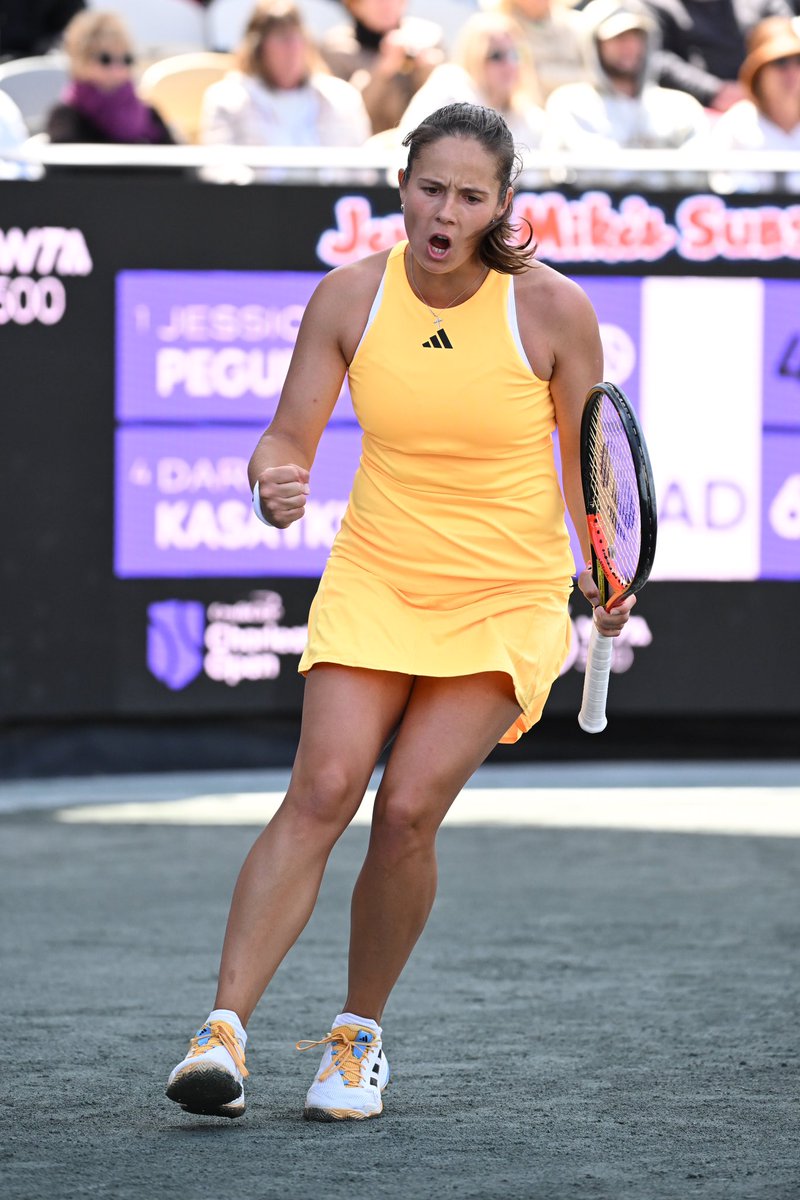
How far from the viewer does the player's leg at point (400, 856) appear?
3.71m

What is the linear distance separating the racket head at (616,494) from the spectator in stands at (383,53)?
558cm

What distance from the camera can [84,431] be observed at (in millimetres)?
8086

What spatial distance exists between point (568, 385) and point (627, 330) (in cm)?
467

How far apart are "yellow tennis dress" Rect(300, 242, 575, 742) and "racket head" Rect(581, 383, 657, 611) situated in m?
0.09

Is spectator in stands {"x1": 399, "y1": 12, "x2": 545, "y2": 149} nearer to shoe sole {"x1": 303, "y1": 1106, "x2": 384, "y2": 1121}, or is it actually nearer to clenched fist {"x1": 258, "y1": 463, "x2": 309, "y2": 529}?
clenched fist {"x1": 258, "y1": 463, "x2": 309, "y2": 529}

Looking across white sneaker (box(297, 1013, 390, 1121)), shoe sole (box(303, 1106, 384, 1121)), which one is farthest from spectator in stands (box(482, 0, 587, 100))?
shoe sole (box(303, 1106, 384, 1121))

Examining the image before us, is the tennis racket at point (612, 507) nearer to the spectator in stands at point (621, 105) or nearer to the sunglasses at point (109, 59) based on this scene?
the sunglasses at point (109, 59)

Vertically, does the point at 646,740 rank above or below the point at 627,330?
below

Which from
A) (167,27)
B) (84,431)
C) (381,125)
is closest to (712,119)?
(381,125)

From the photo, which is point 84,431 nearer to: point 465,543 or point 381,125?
point 381,125

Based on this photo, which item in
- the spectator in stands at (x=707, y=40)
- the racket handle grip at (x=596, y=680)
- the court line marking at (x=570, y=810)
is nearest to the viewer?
the racket handle grip at (x=596, y=680)

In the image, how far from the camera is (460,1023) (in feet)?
15.0

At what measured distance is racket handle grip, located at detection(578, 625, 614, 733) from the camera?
3.96 metres

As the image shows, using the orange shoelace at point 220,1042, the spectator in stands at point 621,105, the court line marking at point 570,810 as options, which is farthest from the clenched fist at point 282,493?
the spectator in stands at point 621,105
